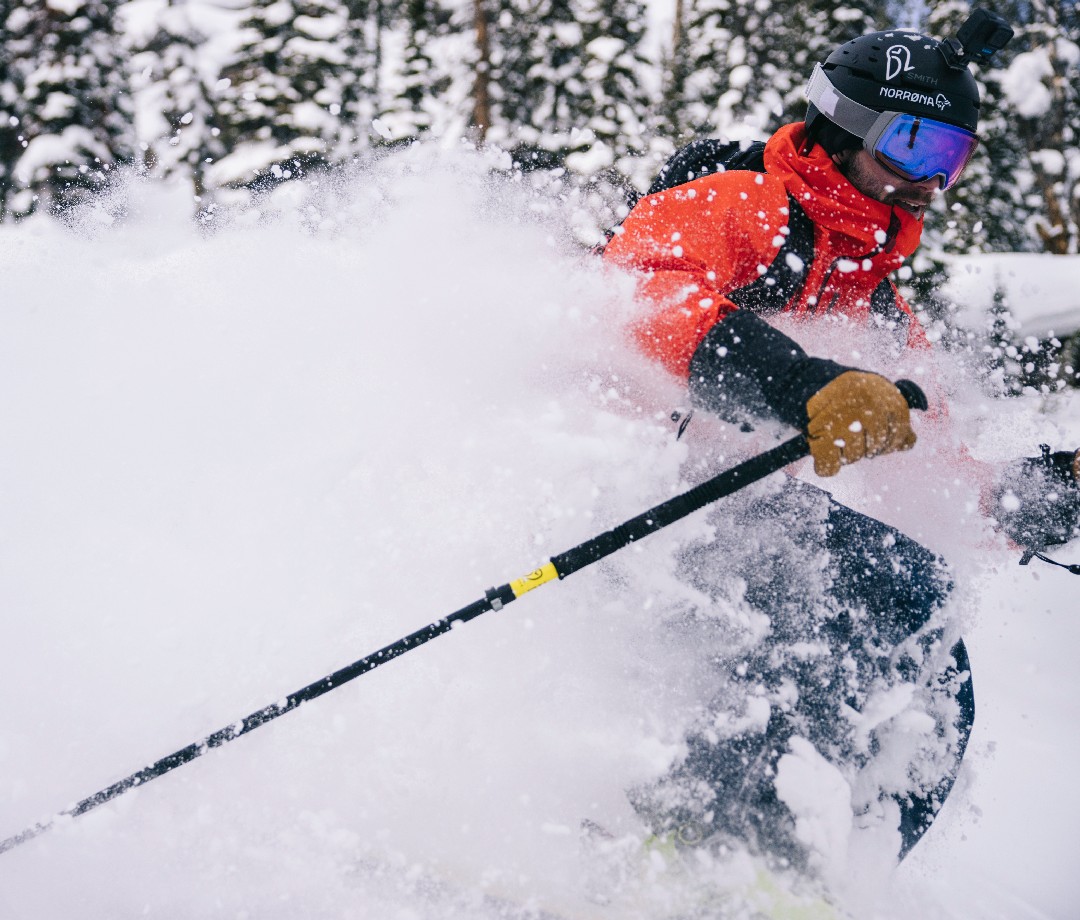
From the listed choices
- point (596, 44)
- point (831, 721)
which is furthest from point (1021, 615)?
point (596, 44)

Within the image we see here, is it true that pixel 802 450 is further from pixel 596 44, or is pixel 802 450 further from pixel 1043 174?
pixel 596 44

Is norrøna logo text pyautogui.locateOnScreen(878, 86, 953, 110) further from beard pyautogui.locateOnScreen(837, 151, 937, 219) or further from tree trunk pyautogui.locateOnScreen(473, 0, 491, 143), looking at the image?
tree trunk pyautogui.locateOnScreen(473, 0, 491, 143)

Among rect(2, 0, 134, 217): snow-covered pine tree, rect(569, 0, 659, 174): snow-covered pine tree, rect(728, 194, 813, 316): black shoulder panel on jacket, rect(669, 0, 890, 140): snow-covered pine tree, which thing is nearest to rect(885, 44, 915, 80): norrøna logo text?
rect(728, 194, 813, 316): black shoulder panel on jacket

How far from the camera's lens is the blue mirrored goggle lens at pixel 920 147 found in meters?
2.80

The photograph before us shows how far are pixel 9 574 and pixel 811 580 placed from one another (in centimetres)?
316

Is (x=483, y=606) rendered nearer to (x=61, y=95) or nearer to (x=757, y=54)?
(x=757, y=54)

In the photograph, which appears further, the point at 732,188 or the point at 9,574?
the point at 9,574

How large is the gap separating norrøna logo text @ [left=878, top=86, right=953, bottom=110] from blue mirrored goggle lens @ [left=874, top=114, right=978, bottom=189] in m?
0.06

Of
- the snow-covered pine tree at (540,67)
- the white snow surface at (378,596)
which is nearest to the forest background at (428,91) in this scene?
the snow-covered pine tree at (540,67)

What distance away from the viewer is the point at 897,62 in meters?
2.86

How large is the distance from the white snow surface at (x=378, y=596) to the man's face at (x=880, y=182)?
934 mm

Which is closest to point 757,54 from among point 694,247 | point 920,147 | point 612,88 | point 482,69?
point 612,88

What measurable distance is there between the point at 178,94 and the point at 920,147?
22.9 meters

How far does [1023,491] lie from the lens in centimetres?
297
